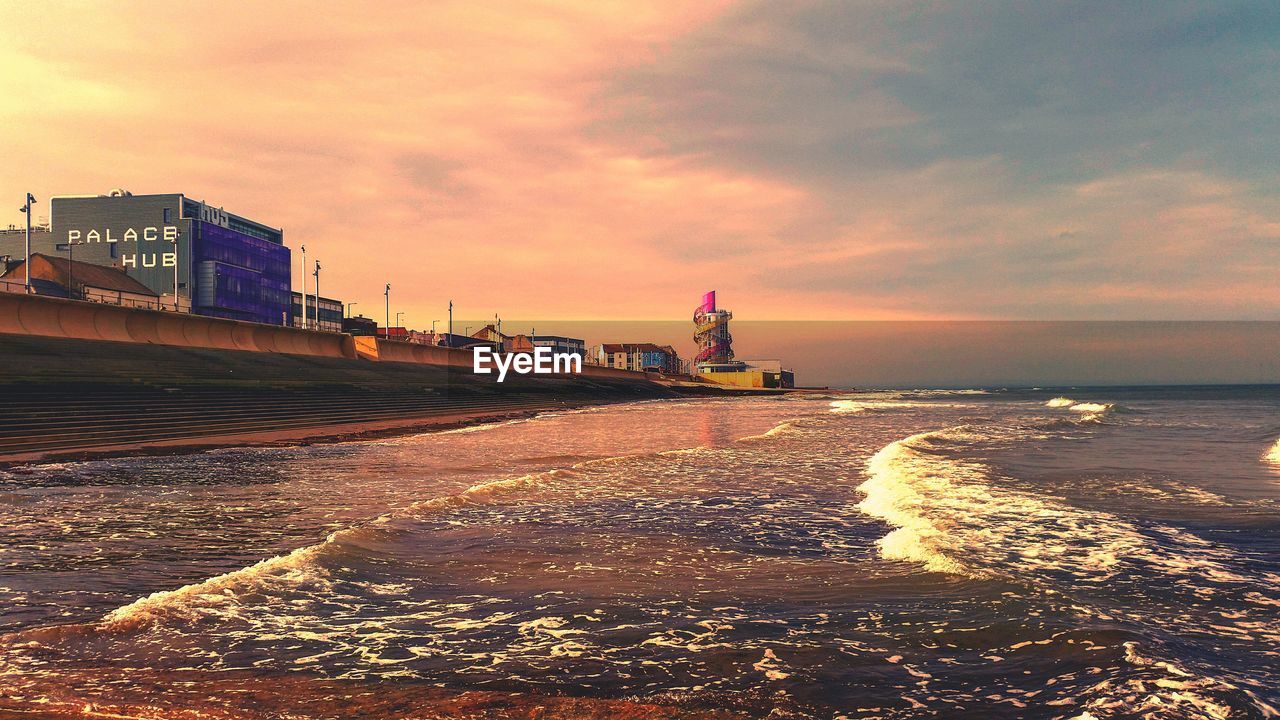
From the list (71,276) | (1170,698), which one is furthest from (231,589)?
(71,276)

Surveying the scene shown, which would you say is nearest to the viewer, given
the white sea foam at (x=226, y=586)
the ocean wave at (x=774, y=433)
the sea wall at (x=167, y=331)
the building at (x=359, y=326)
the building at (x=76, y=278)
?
the white sea foam at (x=226, y=586)

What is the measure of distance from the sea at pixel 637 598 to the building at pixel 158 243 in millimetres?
105289

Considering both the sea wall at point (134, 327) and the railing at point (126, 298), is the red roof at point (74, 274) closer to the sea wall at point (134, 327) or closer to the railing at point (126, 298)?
the railing at point (126, 298)

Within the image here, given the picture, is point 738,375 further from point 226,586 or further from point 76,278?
point 226,586

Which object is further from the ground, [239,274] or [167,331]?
[239,274]

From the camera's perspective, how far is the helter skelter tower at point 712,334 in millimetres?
182375

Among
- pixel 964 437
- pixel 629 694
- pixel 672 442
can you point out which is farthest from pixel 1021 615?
pixel 964 437

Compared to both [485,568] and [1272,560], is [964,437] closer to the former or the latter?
[1272,560]

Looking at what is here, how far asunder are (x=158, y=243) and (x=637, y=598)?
124 m

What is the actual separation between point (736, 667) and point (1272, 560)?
25.2ft

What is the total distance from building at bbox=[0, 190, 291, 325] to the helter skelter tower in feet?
317

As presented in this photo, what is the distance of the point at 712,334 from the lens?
18388cm

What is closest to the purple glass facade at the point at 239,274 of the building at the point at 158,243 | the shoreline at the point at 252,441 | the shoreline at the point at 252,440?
the building at the point at 158,243

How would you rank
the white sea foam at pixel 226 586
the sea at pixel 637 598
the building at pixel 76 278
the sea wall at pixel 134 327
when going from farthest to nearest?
the building at pixel 76 278
the sea wall at pixel 134 327
the white sea foam at pixel 226 586
the sea at pixel 637 598
